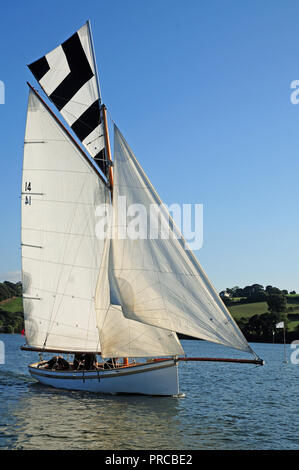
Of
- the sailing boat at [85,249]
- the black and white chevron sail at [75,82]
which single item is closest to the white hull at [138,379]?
the sailing boat at [85,249]

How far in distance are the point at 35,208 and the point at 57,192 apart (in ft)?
7.11

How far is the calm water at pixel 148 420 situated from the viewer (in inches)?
749

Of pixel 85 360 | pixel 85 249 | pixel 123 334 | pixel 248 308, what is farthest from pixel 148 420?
pixel 248 308

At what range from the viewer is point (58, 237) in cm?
3331

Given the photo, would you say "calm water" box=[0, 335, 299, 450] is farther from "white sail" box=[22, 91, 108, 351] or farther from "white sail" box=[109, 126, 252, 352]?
"white sail" box=[22, 91, 108, 351]

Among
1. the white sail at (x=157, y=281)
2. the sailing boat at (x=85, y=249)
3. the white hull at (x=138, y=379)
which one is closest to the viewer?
the white sail at (x=157, y=281)

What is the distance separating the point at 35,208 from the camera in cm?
3406

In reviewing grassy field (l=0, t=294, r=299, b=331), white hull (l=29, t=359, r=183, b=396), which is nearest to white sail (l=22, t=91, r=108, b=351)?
white hull (l=29, t=359, r=183, b=396)

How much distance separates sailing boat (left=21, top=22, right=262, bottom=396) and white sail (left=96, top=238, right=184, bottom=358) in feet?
0.20

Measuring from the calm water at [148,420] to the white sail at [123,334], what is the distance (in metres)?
2.93

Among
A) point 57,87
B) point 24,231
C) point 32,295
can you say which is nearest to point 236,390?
point 32,295

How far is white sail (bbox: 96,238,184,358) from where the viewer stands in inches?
1093

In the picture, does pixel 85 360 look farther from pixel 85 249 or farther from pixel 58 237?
pixel 58 237

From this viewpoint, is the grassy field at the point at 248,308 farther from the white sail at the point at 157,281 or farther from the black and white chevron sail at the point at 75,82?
the white sail at the point at 157,281
